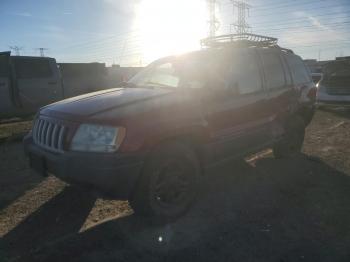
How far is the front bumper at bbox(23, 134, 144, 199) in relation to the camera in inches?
135

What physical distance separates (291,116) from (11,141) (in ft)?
19.2

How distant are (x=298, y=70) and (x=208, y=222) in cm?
357

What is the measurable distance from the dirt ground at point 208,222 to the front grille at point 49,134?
62 cm

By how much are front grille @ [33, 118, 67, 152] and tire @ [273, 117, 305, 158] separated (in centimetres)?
368

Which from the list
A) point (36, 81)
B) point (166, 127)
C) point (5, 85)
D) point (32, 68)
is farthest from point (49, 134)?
point (32, 68)

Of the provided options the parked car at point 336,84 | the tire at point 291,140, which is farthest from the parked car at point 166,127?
the parked car at point 336,84

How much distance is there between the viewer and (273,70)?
5695 millimetres

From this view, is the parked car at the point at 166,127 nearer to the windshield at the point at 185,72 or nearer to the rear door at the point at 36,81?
the windshield at the point at 185,72

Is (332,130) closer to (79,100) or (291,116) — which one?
(291,116)

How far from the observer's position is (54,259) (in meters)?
3.27

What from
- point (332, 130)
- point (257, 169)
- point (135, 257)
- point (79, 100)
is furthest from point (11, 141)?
point (332, 130)

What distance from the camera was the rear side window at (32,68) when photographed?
10785 millimetres

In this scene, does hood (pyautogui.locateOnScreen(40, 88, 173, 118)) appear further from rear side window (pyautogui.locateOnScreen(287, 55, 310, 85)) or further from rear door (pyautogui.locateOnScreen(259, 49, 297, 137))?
rear side window (pyautogui.locateOnScreen(287, 55, 310, 85))

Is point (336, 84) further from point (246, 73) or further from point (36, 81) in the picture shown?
point (36, 81)
